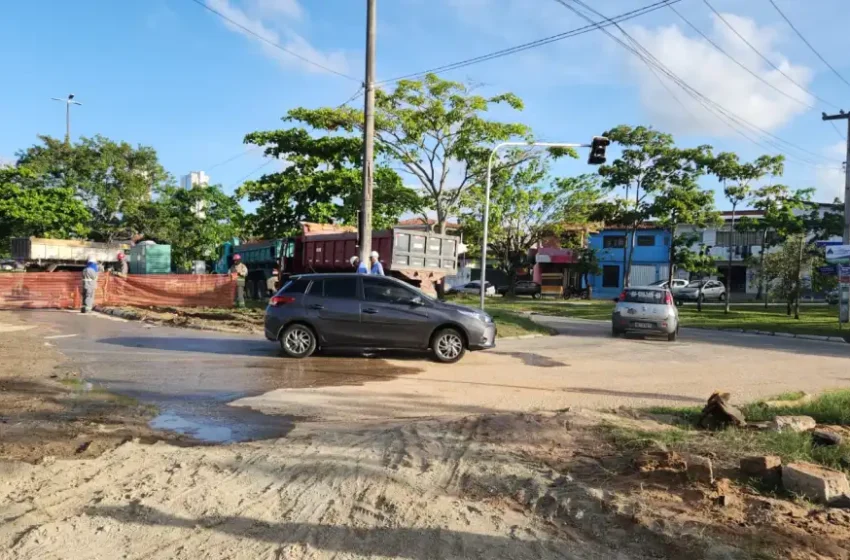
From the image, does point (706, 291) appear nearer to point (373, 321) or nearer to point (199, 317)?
point (199, 317)

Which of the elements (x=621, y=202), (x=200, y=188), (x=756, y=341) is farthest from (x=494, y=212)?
(x=200, y=188)

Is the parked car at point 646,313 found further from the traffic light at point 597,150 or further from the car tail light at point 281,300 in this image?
the car tail light at point 281,300

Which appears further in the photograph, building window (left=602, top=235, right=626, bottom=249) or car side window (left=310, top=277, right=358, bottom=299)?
building window (left=602, top=235, right=626, bottom=249)

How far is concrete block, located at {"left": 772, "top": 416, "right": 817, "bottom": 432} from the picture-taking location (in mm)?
6300

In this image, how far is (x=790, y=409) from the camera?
758cm

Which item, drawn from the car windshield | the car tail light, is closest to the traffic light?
the car windshield

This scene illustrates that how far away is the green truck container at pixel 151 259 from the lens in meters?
33.3

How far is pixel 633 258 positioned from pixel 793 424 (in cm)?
4776

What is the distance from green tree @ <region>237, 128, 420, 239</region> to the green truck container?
697 cm

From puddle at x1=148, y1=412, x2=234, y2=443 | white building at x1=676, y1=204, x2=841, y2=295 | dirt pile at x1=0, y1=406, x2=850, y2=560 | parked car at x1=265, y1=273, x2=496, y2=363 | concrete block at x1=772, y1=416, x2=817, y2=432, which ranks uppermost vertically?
white building at x1=676, y1=204, x2=841, y2=295

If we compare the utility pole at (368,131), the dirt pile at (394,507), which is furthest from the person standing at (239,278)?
the dirt pile at (394,507)

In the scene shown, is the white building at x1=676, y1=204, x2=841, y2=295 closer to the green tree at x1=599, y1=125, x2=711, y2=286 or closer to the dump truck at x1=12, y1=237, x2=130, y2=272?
the green tree at x1=599, y1=125, x2=711, y2=286

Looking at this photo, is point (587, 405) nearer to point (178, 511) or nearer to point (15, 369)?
point (178, 511)

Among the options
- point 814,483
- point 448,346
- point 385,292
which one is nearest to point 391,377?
point 448,346
